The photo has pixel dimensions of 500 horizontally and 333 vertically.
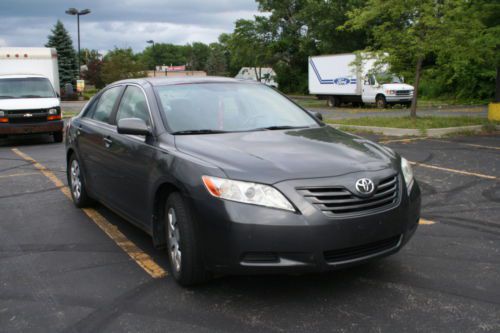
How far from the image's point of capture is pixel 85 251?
5.04m

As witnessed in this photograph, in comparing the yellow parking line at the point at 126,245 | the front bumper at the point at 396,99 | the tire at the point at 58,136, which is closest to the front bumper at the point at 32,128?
the tire at the point at 58,136

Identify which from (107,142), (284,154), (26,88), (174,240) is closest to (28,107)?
(26,88)

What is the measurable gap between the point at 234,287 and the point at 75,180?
11.3ft

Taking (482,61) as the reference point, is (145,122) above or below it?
below

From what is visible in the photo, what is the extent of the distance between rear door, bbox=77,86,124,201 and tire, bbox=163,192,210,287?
146cm

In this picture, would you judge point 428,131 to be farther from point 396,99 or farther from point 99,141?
point 396,99

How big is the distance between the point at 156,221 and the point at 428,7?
12600mm

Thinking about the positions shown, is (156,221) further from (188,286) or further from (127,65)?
(127,65)

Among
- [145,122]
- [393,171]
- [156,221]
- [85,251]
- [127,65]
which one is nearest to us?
[393,171]

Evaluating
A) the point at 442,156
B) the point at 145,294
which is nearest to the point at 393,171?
the point at 145,294

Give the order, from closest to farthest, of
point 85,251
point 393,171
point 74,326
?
point 74,326, point 393,171, point 85,251

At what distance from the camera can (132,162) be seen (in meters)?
4.77

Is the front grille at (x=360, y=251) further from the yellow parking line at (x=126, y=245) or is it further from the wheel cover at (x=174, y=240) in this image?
the yellow parking line at (x=126, y=245)

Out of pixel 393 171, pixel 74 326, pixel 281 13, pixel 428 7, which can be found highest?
pixel 281 13
